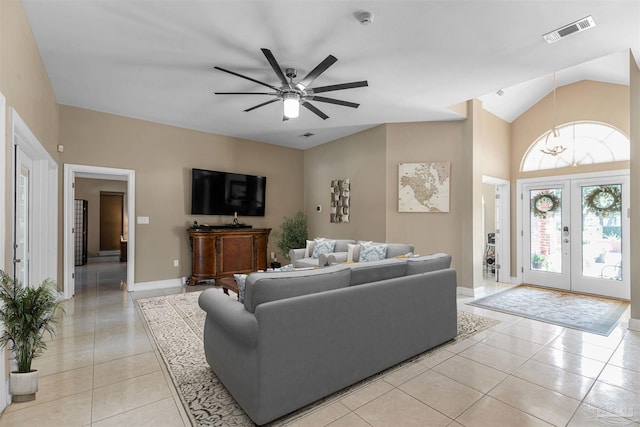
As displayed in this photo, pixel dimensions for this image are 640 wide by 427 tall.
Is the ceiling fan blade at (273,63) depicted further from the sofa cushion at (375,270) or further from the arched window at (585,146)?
the arched window at (585,146)

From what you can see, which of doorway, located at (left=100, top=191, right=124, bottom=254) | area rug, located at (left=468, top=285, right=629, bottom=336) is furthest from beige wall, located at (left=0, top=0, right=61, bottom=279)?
doorway, located at (left=100, top=191, right=124, bottom=254)

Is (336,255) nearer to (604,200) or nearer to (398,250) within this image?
(398,250)

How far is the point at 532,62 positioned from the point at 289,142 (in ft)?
15.4

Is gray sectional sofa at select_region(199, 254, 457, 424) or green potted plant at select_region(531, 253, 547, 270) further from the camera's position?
green potted plant at select_region(531, 253, 547, 270)

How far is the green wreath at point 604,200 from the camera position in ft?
16.1

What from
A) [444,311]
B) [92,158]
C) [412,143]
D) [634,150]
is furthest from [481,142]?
[92,158]

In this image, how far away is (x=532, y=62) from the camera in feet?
10.9

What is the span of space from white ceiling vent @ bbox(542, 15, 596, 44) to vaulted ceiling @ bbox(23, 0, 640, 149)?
53mm

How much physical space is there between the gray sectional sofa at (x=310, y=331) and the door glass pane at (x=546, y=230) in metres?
4.31

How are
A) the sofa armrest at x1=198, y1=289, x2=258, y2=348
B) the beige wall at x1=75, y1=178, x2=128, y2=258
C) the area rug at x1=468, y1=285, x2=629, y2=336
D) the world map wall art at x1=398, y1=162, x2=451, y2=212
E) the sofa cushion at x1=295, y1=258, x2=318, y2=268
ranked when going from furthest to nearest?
1. the beige wall at x1=75, y1=178, x2=128, y2=258
2. the sofa cushion at x1=295, y1=258, x2=318, y2=268
3. the world map wall art at x1=398, y1=162, x2=451, y2=212
4. the area rug at x1=468, y1=285, x2=629, y2=336
5. the sofa armrest at x1=198, y1=289, x2=258, y2=348

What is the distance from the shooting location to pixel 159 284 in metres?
5.48

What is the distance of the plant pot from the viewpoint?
2047 millimetres

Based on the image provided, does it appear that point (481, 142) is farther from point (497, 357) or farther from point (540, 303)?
point (497, 357)

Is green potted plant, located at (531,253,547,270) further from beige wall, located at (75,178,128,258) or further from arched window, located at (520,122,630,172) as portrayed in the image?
beige wall, located at (75,178,128,258)
